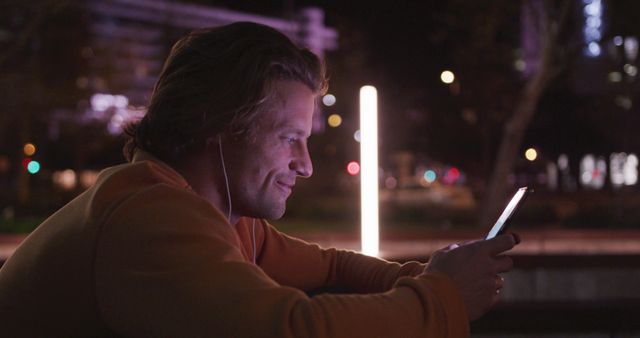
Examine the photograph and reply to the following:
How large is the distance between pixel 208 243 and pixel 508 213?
72cm

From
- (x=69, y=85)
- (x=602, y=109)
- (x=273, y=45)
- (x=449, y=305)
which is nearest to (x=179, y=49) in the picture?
(x=273, y=45)

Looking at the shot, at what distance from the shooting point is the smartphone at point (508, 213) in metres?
1.53

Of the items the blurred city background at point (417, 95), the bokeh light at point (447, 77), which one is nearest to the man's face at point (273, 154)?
the blurred city background at point (417, 95)

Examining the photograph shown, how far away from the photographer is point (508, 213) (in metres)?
1.56

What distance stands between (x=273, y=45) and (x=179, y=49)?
193 mm

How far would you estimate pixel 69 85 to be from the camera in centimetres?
2519

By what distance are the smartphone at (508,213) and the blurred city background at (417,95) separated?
1028 centimetres

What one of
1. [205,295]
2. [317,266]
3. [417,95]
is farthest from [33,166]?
[205,295]

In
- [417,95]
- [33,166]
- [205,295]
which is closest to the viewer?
[205,295]

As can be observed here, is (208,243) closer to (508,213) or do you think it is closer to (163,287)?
(163,287)

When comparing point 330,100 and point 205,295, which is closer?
point 205,295

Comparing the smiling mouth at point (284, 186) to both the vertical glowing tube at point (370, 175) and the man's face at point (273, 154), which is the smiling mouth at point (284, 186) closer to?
the man's face at point (273, 154)

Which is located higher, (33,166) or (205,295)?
(205,295)

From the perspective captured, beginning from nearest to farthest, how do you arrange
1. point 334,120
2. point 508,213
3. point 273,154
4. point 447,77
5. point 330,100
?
point 273,154 → point 508,213 → point 447,77 → point 330,100 → point 334,120
